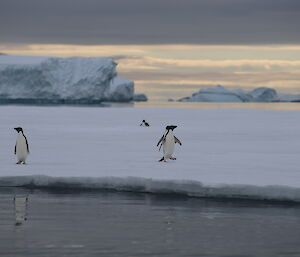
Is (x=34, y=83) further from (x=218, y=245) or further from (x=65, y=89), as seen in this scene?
(x=218, y=245)

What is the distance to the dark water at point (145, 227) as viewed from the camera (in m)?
7.25

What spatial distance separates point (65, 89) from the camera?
9856 centimetres

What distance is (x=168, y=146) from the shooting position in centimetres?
1564

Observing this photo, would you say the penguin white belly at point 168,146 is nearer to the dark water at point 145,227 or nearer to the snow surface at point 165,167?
the snow surface at point 165,167

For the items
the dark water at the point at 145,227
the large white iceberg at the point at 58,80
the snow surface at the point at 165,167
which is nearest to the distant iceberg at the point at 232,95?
the large white iceberg at the point at 58,80

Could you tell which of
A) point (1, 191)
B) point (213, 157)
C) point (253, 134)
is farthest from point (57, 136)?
point (1, 191)

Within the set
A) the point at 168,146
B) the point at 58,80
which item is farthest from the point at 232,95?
the point at 168,146

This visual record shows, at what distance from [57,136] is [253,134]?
6.90m

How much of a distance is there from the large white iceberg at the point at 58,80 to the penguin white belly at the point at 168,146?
264 feet

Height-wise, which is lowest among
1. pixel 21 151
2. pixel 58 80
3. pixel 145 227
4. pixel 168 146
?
pixel 145 227

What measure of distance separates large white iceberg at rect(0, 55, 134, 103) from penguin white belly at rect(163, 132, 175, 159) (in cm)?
8049

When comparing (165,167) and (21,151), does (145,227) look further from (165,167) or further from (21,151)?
(21,151)

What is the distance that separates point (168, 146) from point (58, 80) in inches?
3287

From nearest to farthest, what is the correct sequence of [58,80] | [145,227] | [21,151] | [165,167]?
[145,227]
[165,167]
[21,151]
[58,80]
